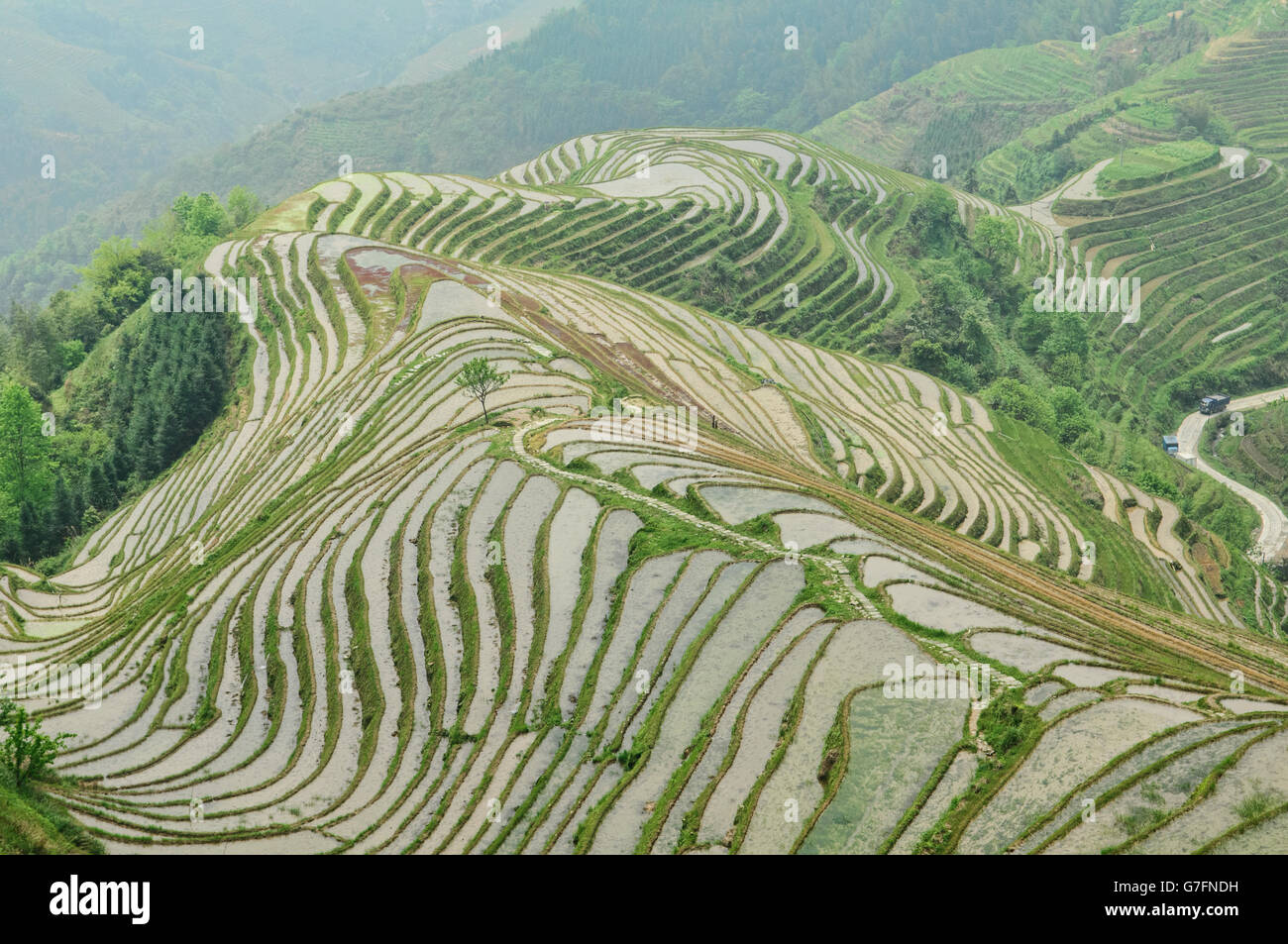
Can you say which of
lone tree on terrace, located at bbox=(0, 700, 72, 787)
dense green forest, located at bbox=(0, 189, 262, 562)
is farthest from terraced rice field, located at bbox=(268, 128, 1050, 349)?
lone tree on terrace, located at bbox=(0, 700, 72, 787)

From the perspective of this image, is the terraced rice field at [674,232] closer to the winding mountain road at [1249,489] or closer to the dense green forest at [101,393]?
the dense green forest at [101,393]

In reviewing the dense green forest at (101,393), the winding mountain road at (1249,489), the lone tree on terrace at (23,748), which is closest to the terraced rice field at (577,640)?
the lone tree on terrace at (23,748)

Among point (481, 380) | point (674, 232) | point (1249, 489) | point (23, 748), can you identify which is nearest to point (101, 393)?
point (481, 380)

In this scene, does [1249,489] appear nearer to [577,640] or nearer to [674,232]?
[674,232]

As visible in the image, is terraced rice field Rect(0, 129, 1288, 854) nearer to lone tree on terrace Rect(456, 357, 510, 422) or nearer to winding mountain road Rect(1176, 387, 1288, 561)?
lone tree on terrace Rect(456, 357, 510, 422)

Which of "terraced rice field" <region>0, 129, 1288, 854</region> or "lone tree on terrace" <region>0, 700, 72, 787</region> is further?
"terraced rice field" <region>0, 129, 1288, 854</region>

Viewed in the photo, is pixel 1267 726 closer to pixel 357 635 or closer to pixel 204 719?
pixel 357 635
